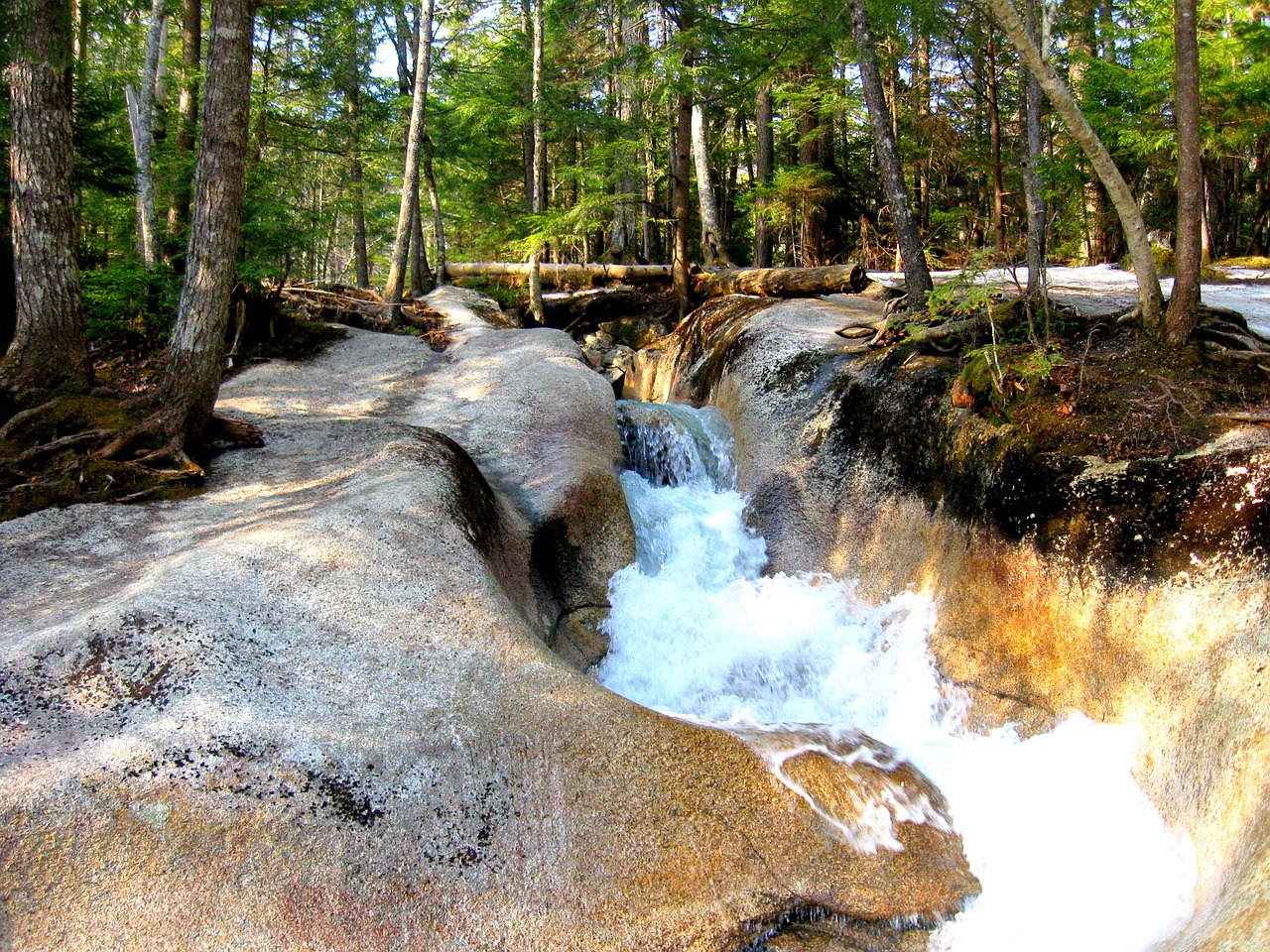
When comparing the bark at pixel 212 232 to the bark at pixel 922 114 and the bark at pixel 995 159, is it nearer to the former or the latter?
the bark at pixel 995 159

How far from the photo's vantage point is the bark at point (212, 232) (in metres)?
7.29

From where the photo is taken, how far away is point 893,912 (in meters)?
4.80

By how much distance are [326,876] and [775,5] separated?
18485 millimetres

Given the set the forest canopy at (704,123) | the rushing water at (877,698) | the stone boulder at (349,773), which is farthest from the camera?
the forest canopy at (704,123)

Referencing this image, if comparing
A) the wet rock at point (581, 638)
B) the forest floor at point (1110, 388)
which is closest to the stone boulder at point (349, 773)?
the wet rock at point (581, 638)

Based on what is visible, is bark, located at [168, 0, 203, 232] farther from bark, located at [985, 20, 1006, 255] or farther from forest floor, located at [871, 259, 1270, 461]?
bark, located at [985, 20, 1006, 255]

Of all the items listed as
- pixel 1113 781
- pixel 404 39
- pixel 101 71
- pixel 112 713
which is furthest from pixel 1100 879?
pixel 404 39

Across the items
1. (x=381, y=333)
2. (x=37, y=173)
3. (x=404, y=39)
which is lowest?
(x=381, y=333)

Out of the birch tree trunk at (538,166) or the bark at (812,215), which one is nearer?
the birch tree trunk at (538,166)

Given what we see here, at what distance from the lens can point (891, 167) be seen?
34.2 feet

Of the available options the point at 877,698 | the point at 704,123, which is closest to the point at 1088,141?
the point at 877,698

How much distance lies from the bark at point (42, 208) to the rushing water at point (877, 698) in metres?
6.08

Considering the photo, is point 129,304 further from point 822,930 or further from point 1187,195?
point 1187,195

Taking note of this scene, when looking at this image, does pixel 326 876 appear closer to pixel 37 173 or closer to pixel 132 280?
pixel 37 173
